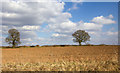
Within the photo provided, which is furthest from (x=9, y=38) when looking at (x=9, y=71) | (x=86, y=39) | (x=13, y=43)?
(x=9, y=71)

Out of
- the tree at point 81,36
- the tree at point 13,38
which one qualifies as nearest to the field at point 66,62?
the tree at point 81,36

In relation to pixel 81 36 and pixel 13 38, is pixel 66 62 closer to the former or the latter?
pixel 81 36

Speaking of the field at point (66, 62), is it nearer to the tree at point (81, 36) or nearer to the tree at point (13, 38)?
the tree at point (81, 36)

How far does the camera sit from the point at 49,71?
26.7 ft

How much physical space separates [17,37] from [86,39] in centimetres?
2489

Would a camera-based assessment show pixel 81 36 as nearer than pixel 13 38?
Yes

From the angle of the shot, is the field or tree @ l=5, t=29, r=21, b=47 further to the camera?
tree @ l=5, t=29, r=21, b=47

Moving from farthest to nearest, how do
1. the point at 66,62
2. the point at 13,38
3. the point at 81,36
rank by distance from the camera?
1. the point at 13,38
2. the point at 81,36
3. the point at 66,62

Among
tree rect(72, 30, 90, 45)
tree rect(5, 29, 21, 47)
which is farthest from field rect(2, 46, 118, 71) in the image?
tree rect(5, 29, 21, 47)

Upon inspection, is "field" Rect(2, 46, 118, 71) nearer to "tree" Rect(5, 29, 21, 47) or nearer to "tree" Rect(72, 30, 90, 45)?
"tree" Rect(72, 30, 90, 45)

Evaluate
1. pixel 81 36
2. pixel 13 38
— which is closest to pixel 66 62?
pixel 81 36

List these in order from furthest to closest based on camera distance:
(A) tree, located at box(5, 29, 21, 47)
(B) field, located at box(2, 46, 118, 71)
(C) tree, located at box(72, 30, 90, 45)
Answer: (A) tree, located at box(5, 29, 21, 47), (C) tree, located at box(72, 30, 90, 45), (B) field, located at box(2, 46, 118, 71)

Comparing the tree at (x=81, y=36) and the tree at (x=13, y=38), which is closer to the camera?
the tree at (x=81, y=36)

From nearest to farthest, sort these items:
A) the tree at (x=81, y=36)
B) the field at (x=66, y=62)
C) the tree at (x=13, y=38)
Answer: the field at (x=66, y=62) < the tree at (x=81, y=36) < the tree at (x=13, y=38)
